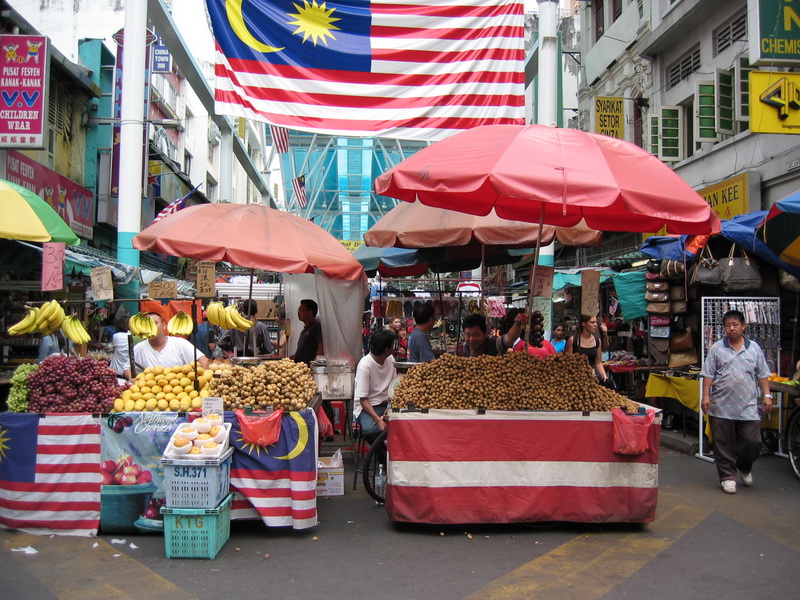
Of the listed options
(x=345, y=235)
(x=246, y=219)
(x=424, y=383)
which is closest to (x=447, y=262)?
(x=246, y=219)

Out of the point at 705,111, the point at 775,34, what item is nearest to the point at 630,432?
the point at 775,34

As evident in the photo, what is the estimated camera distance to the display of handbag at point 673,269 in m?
11.2

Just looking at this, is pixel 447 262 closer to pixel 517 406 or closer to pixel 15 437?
pixel 517 406

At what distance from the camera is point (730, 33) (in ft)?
47.3

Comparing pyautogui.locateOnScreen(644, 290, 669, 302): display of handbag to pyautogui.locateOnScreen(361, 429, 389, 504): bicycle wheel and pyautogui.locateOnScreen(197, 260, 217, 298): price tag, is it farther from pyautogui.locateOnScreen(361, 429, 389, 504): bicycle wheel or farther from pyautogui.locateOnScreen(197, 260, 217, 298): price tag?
pyautogui.locateOnScreen(197, 260, 217, 298): price tag

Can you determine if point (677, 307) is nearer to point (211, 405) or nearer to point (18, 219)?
point (211, 405)

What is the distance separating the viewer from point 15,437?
18.8 feet

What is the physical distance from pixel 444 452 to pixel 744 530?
2.89m

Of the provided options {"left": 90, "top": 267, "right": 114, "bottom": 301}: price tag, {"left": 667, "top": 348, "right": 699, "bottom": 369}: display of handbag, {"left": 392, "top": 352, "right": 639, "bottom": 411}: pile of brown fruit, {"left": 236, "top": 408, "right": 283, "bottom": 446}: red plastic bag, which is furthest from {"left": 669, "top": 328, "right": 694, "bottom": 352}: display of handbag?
{"left": 90, "top": 267, "right": 114, "bottom": 301}: price tag

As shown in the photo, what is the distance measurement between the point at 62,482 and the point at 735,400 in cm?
699

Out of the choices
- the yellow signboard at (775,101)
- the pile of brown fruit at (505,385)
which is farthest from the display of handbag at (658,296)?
the pile of brown fruit at (505,385)

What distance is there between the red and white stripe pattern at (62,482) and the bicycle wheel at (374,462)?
2498 mm

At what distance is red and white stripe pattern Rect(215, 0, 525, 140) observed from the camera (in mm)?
9500

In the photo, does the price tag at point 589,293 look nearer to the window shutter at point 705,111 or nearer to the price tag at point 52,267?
the price tag at point 52,267
